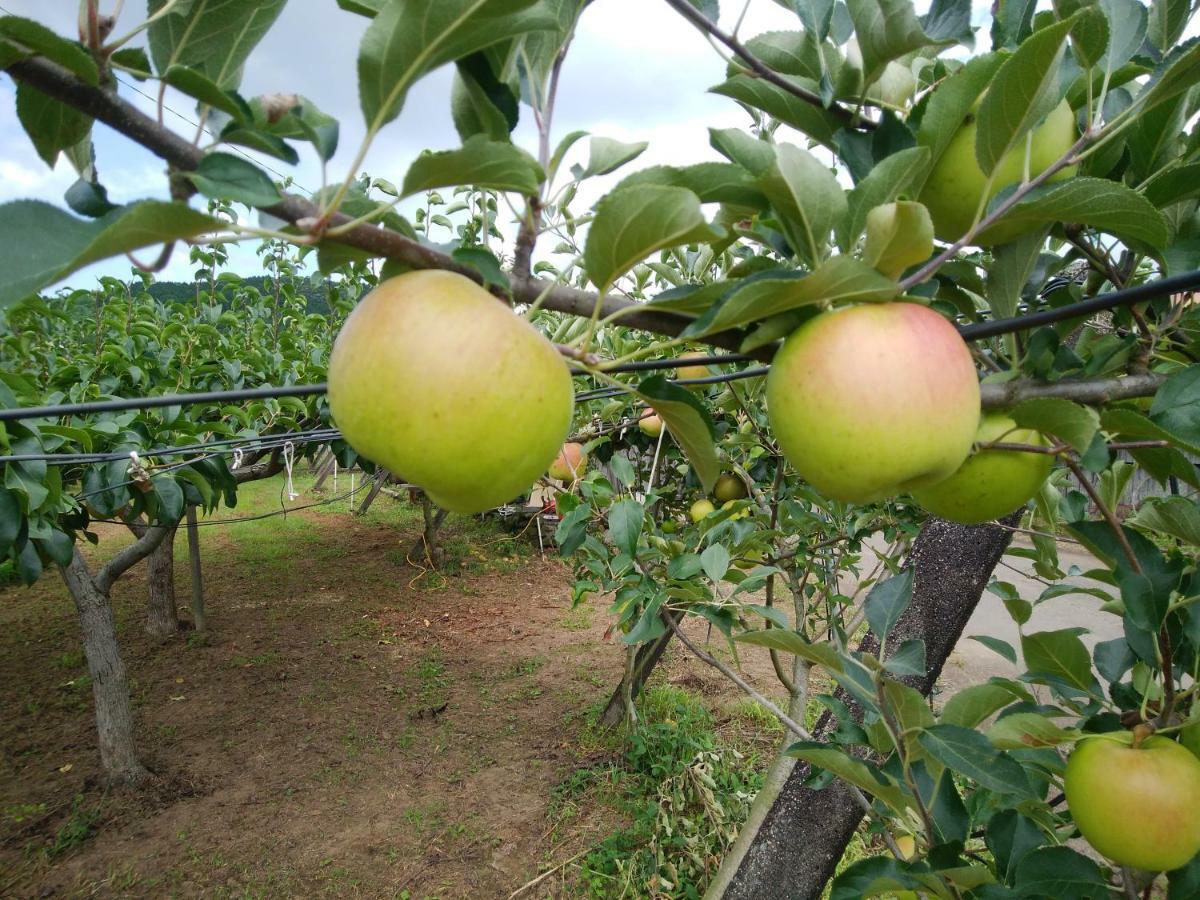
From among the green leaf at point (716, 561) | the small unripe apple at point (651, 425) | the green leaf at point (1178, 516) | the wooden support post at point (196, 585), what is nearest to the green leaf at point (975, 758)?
the green leaf at point (1178, 516)

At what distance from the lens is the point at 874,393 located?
18.2 inches

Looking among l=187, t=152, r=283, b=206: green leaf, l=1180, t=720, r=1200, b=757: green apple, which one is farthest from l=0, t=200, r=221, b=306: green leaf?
l=1180, t=720, r=1200, b=757: green apple

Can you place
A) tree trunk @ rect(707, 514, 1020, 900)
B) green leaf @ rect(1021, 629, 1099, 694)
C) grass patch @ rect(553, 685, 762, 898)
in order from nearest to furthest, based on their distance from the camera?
green leaf @ rect(1021, 629, 1099, 694) → tree trunk @ rect(707, 514, 1020, 900) → grass patch @ rect(553, 685, 762, 898)

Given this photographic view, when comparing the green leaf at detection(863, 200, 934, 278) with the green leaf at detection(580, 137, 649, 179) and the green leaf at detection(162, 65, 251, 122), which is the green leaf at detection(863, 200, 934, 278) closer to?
the green leaf at detection(580, 137, 649, 179)

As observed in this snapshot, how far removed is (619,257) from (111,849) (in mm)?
3485

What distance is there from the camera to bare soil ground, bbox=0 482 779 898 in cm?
271

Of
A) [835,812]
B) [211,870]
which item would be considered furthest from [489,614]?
[835,812]

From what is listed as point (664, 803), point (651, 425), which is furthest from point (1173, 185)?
point (664, 803)

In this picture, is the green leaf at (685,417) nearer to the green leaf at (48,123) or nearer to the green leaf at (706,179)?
the green leaf at (706,179)

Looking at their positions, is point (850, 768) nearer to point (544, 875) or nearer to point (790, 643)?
point (790, 643)

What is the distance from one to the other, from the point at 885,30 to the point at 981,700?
838mm

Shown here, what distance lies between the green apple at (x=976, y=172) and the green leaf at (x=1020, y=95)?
0.11 feet

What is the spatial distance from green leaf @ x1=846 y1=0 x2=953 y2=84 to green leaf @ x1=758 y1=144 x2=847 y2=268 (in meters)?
0.12

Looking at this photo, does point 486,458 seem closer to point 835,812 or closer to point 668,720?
point 835,812
